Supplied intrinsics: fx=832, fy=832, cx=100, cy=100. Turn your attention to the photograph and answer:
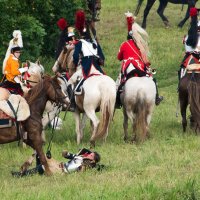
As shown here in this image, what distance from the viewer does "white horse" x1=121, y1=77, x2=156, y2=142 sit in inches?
690

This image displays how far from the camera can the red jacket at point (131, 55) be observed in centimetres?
1831

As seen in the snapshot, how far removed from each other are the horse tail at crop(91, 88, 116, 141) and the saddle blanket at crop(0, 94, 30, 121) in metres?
3.15

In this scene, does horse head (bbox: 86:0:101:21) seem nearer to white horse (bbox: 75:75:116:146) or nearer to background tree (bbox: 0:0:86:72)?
background tree (bbox: 0:0:86:72)

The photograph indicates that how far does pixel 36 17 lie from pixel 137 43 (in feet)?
44.3

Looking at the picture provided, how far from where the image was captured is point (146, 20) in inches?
1590

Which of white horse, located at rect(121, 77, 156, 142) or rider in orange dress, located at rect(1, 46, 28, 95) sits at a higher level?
rider in orange dress, located at rect(1, 46, 28, 95)

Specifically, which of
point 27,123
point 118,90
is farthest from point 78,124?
point 27,123

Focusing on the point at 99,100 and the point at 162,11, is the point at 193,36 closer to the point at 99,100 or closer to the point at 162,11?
the point at 99,100

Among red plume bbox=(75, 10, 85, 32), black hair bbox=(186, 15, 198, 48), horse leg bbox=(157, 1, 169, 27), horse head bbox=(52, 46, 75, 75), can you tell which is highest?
red plume bbox=(75, 10, 85, 32)

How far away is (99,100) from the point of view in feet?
57.2

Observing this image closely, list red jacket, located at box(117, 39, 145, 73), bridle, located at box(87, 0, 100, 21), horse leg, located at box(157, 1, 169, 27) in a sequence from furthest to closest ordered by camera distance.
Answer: horse leg, located at box(157, 1, 169, 27)
bridle, located at box(87, 0, 100, 21)
red jacket, located at box(117, 39, 145, 73)

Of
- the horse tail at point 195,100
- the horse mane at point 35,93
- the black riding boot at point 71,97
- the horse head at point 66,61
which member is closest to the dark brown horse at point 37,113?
the horse mane at point 35,93

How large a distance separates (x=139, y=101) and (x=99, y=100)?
33.7 inches

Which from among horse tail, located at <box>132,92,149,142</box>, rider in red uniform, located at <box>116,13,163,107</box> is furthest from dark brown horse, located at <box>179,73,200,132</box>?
horse tail, located at <box>132,92,149,142</box>
